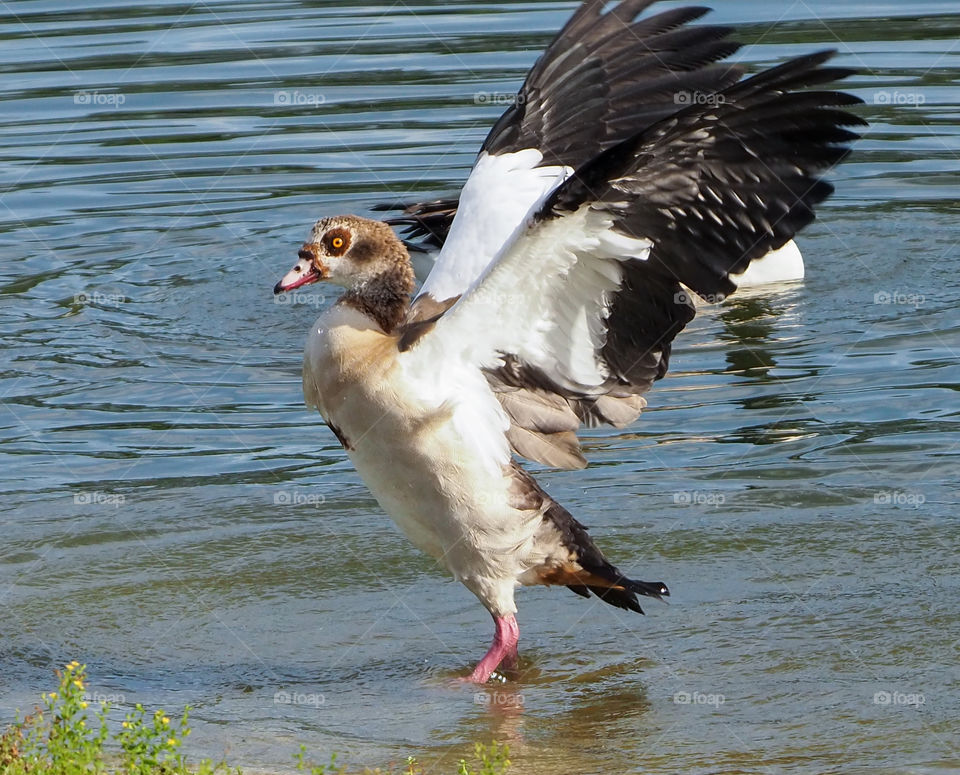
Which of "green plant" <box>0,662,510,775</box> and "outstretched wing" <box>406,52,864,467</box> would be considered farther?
"outstretched wing" <box>406,52,864,467</box>

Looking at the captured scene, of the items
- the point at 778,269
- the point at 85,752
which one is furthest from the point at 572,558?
the point at 778,269

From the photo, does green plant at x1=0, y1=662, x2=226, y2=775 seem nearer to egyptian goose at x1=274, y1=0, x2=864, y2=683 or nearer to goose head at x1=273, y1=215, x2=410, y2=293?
egyptian goose at x1=274, y1=0, x2=864, y2=683

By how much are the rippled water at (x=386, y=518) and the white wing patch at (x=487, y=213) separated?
1.38 m

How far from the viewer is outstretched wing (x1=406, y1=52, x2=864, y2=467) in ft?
18.2

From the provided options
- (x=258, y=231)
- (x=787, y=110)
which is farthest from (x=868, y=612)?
(x=258, y=231)

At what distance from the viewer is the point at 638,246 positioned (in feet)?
19.2

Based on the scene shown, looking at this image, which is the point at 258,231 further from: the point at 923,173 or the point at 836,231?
the point at 923,173

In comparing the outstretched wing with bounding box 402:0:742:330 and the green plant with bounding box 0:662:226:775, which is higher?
the outstretched wing with bounding box 402:0:742:330

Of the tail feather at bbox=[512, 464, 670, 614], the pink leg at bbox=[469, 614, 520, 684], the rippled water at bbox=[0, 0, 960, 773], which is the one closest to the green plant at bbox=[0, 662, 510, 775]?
the rippled water at bbox=[0, 0, 960, 773]

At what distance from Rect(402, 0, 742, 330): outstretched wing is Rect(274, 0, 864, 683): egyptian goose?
2cm

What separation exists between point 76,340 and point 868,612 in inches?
219

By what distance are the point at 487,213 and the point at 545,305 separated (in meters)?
1.04

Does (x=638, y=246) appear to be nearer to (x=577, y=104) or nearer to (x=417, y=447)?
(x=417, y=447)

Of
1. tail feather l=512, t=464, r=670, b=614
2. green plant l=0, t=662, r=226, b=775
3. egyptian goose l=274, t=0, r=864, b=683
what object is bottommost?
tail feather l=512, t=464, r=670, b=614
